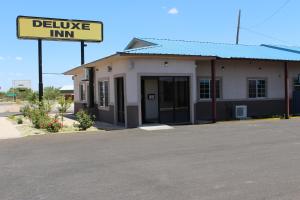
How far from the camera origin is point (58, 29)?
82.9 feet

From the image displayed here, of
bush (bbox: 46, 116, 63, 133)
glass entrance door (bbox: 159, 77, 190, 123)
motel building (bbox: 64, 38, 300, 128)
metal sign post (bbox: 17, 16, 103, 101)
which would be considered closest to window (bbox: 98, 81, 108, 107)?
motel building (bbox: 64, 38, 300, 128)

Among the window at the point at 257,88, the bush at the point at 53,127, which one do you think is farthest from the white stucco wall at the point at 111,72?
the window at the point at 257,88

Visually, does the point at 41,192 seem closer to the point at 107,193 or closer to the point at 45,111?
the point at 107,193

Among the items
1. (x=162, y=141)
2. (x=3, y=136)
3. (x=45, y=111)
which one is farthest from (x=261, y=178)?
(x=45, y=111)

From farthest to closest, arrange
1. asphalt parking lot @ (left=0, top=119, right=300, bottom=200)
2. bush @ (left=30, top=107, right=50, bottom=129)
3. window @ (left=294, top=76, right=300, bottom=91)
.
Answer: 1. window @ (left=294, top=76, right=300, bottom=91)
2. bush @ (left=30, top=107, right=50, bottom=129)
3. asphalt parking lot @ (left=0, top=119, right=300, bottom=200)

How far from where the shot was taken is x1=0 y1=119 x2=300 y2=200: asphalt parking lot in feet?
A: 20.4

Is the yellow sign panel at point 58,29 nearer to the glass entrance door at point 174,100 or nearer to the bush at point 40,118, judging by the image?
the bush at point 40,118

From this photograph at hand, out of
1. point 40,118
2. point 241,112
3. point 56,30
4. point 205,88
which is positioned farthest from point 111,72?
point 56,30

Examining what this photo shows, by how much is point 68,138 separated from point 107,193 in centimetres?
783

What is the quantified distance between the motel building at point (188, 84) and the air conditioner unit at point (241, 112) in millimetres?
53

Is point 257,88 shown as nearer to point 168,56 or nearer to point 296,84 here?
point 296,84

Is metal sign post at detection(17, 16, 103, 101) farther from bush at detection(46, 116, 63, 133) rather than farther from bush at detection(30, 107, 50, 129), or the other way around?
bush at detection(46, 116, 63, 133)

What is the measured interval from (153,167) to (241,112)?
43.3 ft

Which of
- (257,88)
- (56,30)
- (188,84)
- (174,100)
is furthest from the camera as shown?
(56,30)
